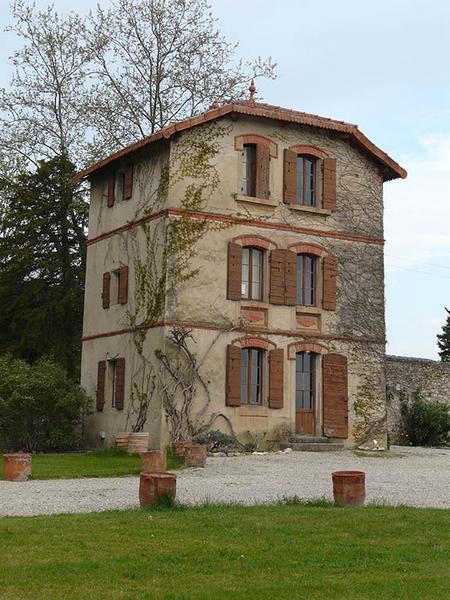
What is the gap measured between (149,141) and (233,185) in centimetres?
241

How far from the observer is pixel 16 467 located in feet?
55.9

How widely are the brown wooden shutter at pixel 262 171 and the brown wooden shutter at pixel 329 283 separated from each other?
2484 millimetres

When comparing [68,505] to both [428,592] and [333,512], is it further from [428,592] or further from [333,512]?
[428,592]

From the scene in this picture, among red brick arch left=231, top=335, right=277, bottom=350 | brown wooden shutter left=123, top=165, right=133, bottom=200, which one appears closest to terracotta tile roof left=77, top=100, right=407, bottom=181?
brown wooden shutter left=123, top=165, right=133, bottom=200

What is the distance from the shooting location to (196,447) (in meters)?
19.3

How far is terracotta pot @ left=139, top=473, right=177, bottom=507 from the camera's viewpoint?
477 inches

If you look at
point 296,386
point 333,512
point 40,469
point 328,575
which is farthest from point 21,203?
point 328,575

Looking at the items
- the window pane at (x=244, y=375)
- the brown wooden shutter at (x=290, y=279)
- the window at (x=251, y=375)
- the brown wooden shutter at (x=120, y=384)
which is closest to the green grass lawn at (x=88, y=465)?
the brown wooden shutter at (x=120, y=384)

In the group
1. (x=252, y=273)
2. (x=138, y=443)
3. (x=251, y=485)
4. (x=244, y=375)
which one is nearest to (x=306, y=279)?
(x=252, y=273)

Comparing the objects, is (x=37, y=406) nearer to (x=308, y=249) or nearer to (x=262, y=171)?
(x=308, y=249)

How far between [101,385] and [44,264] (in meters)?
7.14

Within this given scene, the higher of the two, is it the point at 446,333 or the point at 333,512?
the point at 446,333

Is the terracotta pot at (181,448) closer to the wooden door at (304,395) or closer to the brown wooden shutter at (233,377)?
the brown wooden shutter at (233,377)

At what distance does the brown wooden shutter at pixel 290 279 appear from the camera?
25.2 metres
